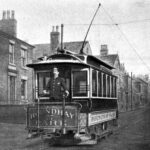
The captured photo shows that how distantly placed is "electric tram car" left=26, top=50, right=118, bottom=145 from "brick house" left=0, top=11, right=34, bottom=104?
9.11 m

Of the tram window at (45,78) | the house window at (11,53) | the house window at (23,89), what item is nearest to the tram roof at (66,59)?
the tram window at (45,78)

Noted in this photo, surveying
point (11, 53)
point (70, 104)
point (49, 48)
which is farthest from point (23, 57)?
point (49, 48)

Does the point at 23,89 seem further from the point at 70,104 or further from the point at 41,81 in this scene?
the point at 70,104

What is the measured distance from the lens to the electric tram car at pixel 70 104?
9.79m

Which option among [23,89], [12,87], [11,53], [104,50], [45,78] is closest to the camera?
[45,78]

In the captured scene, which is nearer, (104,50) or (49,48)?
(49,48)

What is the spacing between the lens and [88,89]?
10625 mm

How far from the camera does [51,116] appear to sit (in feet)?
32.4

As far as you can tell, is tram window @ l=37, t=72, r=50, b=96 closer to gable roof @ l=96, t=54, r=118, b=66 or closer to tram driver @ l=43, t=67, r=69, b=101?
tram driver @ l=43, t=67, r=69, b=101

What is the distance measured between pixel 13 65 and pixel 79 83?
1151 centimetres

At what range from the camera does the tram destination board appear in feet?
32.0

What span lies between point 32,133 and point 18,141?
1806 mm

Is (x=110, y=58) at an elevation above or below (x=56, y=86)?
above

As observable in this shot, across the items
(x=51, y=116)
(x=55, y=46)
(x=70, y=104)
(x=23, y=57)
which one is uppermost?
(x=55, y=46)
